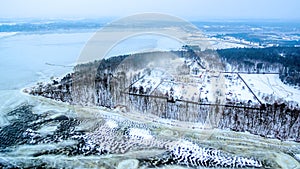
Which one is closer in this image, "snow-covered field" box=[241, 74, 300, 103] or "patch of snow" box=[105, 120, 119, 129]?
"patch of snow" box=[105, 120, 119, 129]

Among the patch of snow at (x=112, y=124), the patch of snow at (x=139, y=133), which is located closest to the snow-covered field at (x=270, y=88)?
the patch of snow at (x=139, y=133)

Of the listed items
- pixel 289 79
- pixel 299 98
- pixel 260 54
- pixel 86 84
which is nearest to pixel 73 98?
pixel 86 84

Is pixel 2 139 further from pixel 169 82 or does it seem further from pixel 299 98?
pixel 299 98

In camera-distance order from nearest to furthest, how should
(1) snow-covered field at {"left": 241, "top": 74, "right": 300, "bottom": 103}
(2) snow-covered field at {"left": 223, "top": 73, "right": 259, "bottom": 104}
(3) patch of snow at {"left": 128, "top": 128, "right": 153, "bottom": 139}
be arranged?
(3) patch of snow at {"left": 128, "top": 128, "right": 153, "bottom": 139} → (2) snow-covered field at {"left": 223, "top": 73, "right": 259, "bottom": 104} → (1) snow-covered field at {"left": 241, "top": 74, "right": 300, "bottom": 103}

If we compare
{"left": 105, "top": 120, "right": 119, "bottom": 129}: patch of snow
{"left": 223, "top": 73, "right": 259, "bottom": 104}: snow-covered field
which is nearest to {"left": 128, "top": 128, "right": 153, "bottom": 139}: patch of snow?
{"left": 105, "top": 120, "right": 119, "bottom": 129}: patch of snow

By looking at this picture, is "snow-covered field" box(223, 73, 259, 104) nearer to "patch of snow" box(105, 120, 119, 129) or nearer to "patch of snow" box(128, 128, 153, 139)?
"patch of snow" box(128, 128, 153, 139)

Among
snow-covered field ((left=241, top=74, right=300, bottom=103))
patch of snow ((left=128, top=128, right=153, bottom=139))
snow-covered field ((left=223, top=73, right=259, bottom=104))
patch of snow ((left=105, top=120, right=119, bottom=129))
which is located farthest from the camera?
snow-covered field ((left=241, top=74, right=300, bottom=103))

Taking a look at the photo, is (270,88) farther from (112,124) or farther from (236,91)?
(112,124)

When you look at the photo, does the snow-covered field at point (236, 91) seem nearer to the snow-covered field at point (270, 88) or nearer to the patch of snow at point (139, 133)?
the snow-covered field at point (270, 88)

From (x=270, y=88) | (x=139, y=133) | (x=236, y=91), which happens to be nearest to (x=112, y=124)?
(x=139, y=133)
